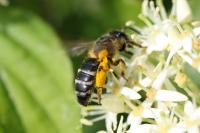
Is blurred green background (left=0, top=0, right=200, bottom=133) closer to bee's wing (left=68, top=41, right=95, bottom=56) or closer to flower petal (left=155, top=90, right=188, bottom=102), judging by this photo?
bee's wing (left=68, top=41, right=95, bottom=56)

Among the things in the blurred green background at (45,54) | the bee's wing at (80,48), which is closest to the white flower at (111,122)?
the blurred green background at (45,54)

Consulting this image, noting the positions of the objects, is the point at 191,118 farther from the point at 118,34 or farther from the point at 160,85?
the point at 118,34

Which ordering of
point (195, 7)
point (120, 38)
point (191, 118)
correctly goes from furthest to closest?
point (195, 7) < point (120, 38) < point (191, 118)

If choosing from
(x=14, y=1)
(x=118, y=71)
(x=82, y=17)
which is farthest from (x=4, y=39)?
(x=118, y=71)

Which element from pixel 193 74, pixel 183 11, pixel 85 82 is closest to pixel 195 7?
pixel 193 74

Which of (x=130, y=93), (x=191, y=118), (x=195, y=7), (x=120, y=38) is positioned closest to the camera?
(x=191, y=118)

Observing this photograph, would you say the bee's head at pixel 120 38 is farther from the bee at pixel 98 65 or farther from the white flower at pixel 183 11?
the white flower at pixel 183 11

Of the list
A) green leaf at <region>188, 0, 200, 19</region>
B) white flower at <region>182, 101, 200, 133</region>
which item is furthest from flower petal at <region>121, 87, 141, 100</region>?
green leaf at <region>188, 0, 200, 19</region>
